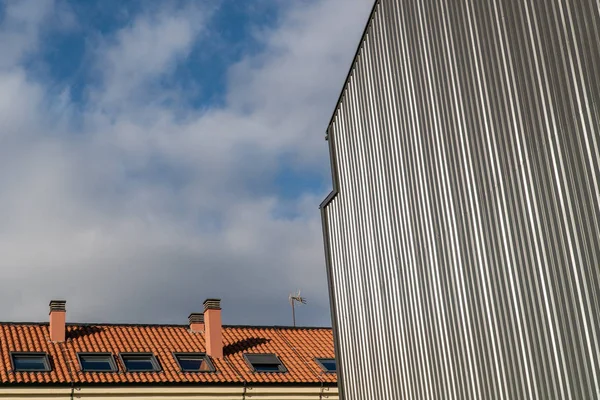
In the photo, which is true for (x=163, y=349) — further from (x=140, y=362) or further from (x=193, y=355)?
(x=140, y=362)

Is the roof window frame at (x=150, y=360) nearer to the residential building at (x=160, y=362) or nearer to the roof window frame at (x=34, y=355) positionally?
the residential building at (x=160, y=362)

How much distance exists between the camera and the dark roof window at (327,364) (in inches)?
1547

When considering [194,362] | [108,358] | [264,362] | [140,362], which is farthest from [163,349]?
[264,362]

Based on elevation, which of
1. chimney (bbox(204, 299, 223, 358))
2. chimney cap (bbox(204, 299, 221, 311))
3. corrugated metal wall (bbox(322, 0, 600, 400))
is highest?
chimney cap (bbox(204, 299, 221, 311))

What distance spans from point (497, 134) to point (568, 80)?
7.45ft

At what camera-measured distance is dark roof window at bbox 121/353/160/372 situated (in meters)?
36.6

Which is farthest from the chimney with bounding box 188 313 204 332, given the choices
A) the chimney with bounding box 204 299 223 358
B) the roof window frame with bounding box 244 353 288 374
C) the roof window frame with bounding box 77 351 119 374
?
the roof window frame with bounding box 77 351 119 374

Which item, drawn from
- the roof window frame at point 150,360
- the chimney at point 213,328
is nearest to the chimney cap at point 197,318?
the chimney at point 213,328

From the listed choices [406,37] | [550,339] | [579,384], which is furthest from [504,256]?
[406,37]

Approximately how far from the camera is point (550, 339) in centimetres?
1481

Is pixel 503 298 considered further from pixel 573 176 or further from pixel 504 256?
pixel 573 176

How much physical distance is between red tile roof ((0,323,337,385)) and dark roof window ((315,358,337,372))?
0.36 metres

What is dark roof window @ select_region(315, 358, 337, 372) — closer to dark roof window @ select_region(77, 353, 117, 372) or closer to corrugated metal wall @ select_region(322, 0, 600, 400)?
dark roof window @ select_region(77, 353, 117, 372)

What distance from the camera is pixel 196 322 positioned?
136 feet
